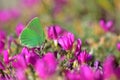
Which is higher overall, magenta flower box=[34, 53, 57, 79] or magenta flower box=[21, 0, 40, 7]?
magenta flower box=[34, 53, 57, 79]

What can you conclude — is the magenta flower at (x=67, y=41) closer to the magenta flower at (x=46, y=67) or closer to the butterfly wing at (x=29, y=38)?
the butterfly wing at (x=29, y=38)

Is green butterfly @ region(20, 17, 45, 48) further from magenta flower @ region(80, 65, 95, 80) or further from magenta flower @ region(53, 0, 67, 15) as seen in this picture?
magenta flower @ region(53, 0, 67, 15)

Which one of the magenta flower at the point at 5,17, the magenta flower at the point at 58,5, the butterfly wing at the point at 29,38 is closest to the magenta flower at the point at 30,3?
the magenta flower at the point at 58,5

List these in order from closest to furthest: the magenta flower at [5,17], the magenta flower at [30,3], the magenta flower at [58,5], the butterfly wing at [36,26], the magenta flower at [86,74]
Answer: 1. the magenta flower at [86,74]
2. the butterfly wing at [36,26]
3. the magenta flower at [5,17]
4. the magenta flower at [58,5]
5. the magenta flower at [30,3]

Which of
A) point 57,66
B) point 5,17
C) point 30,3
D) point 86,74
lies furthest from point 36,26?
point 30,3

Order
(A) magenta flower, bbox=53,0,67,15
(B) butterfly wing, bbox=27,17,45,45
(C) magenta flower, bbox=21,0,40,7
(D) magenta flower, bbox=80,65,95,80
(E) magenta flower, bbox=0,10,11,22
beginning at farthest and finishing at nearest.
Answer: (C) magenta flower, bbox=21,0,40,7
(A) magenta flower, bbox=53,0,67,15
(E) magenta flower, bbox=0,10,11,22
(B) butterfly wing, bbox=27,17,45,45
(D) magenta flower, bbox=80,65,95,80

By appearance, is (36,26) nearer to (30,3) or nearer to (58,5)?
(58,5)

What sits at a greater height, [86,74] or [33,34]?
[33,34]

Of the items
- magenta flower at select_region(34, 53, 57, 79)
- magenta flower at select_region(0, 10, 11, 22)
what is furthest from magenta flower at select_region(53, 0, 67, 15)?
magenta flower at select_region(34, 53, 57, 79)

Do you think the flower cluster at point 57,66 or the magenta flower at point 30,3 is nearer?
A: the flower cluster at point 57,66
